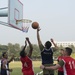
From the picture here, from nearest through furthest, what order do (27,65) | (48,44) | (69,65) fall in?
(69,65)
(48,44)
(27,65)

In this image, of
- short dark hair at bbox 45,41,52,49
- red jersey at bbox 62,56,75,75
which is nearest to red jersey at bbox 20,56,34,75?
short dark hair at bbox 45,41,52,49

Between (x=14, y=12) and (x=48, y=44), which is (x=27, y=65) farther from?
(x=14, y=12)

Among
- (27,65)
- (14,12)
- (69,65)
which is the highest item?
(14,12)

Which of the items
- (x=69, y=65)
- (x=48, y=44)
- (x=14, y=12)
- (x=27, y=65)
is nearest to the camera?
(x=69, y=65)

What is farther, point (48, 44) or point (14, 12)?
point (14, 12)

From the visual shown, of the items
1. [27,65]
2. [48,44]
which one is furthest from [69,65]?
[27,65]

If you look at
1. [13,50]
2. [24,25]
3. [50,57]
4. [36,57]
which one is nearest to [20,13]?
[24,25]

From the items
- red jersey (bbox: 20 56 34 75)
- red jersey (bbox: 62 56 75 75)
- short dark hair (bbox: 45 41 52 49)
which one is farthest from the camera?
red jersey (bbox: 20 56 34 75)

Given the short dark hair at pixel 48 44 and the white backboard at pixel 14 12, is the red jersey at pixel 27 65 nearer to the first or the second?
the short dark hair at pixel 48 44

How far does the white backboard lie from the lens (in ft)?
64.7

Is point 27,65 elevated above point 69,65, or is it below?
below

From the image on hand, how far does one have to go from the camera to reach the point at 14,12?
20.7 metres

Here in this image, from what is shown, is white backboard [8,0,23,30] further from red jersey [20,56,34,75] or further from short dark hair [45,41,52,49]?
short dark hair [45,41,52,49]

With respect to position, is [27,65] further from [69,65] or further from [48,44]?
[69,65]
